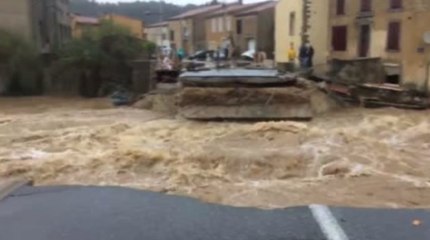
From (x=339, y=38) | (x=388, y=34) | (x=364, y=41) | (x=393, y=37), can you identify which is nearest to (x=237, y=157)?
(x=393, y=37)

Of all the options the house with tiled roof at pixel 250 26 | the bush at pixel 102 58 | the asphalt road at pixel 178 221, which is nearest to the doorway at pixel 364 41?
the bush at pixel 102 58

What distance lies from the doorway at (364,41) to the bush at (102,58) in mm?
11297

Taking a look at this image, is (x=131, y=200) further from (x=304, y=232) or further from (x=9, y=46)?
(x=9, y=46)

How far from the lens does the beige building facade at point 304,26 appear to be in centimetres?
3462

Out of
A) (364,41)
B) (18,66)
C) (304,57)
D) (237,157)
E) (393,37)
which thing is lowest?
(237,157)

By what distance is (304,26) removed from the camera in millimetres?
36156

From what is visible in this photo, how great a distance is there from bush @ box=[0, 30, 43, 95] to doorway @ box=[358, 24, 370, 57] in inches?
609

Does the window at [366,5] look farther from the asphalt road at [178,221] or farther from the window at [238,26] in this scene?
the window at [238,26]

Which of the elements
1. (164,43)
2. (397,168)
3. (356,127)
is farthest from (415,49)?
(164,43)

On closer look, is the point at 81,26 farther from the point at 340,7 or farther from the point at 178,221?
the point at 178,221

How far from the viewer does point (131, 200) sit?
9.59 m

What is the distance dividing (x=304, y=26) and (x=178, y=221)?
29.2 m

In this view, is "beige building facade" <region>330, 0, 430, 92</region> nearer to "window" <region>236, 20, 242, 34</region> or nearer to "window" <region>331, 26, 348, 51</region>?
"window" <region>331, 26, 348, 51</region>

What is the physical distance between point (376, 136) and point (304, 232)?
861 centimetres
